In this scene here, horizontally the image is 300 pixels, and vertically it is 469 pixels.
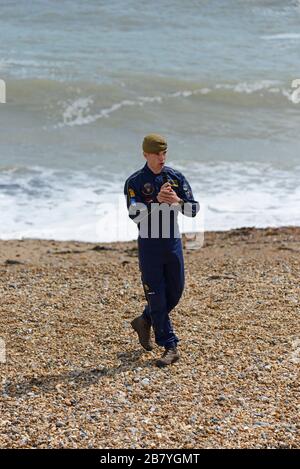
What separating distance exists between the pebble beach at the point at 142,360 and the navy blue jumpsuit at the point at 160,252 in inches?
14.4

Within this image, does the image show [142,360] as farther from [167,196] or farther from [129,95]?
[129,95]

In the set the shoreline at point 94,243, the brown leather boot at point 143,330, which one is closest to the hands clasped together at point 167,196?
the brown leather boot at point 143,330

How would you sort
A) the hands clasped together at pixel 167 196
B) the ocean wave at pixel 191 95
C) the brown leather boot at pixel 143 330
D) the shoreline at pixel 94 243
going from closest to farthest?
the hands clasped together at pixel 167 196, the brown leather boot at pixel 143 330, the shoreline at pixel 94 243, the ocean wave at pixel 191 95

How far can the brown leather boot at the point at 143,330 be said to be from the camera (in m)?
6.14

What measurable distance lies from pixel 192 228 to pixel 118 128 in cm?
641

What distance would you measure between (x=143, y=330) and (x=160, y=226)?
2.85 feet

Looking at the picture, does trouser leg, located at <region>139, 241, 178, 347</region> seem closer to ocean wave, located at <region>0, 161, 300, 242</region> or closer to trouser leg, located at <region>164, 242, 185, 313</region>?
trouser leg, located at <region>164, 242, 185, 313</region>

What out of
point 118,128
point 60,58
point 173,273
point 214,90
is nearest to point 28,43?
point 60,58

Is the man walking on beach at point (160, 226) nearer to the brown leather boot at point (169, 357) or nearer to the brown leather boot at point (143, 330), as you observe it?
the brown leather boot at point (169, 357)

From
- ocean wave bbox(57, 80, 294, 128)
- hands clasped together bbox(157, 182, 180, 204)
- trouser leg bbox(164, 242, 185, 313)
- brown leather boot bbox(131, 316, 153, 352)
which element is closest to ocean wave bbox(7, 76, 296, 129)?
ocean wave bbox(57, 80, 294, 128)

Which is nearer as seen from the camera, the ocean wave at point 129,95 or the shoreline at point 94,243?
the shoreline at point 94,243

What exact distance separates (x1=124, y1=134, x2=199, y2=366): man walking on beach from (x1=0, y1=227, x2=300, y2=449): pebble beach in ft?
1.23

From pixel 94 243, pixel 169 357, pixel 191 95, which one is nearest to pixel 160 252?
pixel 169 357

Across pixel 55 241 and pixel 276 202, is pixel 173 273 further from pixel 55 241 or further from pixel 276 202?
pixel 276 202
